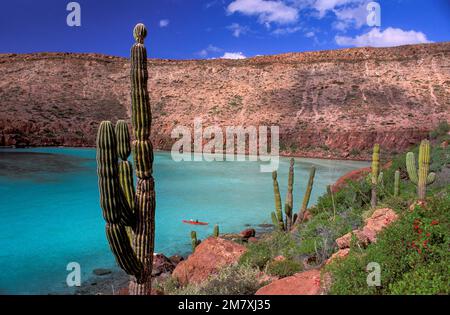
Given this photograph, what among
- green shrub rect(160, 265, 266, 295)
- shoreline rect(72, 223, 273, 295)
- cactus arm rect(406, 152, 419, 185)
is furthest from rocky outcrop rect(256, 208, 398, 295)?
shoreline rect(72, 223, 273, 295)

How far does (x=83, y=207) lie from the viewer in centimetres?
1969

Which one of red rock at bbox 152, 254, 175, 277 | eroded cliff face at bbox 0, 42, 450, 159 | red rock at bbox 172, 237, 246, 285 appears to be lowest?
red rock at bbox 152, 254, 175, 277

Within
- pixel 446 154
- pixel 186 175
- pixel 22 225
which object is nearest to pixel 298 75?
pixel 186 175

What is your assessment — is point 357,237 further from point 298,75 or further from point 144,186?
point 298,75

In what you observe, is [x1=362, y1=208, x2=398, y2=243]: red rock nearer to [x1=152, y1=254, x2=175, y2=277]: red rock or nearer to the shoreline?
the shoreline

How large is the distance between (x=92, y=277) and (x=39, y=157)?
28483mm

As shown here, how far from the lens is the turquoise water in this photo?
12125 millimetres

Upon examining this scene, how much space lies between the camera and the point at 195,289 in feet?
25.0

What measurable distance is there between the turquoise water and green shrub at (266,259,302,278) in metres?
A: 5.45

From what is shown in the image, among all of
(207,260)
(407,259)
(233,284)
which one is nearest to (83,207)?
(207,260)

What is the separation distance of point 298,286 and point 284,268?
4.95 feet

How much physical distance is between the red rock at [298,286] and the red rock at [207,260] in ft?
9.82

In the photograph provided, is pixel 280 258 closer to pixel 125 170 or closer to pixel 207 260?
pixel 207 260

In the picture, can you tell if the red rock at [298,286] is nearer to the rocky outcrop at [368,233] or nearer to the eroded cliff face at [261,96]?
the rocky outcrop at [368,233]
